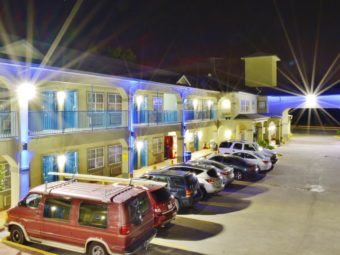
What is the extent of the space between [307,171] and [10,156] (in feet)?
56.4

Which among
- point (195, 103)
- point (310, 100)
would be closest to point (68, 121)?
point (195, 103)

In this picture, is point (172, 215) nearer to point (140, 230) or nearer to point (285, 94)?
point (140, 230)

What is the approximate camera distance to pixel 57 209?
9234 millimetres

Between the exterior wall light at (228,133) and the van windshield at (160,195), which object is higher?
the exterior wall light at (228,133)

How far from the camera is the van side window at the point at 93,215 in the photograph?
337 inches

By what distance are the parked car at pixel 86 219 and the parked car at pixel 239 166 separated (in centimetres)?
1065

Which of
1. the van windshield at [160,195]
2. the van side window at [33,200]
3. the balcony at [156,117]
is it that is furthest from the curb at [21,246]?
the balcony at [156,117]

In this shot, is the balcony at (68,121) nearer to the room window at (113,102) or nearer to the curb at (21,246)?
the room window at (113,102)

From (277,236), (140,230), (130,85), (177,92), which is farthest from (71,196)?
(177,92)

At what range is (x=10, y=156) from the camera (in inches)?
450

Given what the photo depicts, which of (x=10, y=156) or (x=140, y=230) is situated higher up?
(x=10, y=156)

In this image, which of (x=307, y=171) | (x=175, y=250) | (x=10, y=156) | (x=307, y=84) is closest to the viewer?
(x=175, y=250)

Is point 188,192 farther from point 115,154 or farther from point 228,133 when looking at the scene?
point 228,133

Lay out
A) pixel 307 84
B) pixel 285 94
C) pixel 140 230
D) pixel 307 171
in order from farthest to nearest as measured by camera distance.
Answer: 1. pixel 307 84
2. pixel 285 94
3. pixel 307 171
4. pixel 140 230
